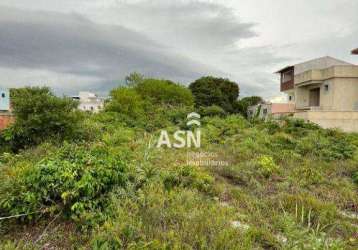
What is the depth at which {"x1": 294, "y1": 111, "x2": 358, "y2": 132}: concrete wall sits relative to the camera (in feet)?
39.2

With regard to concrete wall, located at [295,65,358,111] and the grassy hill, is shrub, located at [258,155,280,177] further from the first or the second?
concrete wall, located at [295,65,358,111]

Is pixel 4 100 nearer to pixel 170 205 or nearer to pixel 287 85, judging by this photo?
pixel 170 205

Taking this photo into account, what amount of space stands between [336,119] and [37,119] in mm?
13053

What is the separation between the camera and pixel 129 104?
45.7 ft

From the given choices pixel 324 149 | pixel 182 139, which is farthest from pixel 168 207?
pixel 324 149

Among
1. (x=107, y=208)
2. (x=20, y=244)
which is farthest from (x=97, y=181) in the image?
(x=20, y=244)

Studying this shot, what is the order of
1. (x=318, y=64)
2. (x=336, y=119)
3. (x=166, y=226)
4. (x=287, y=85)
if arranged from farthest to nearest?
→ 1. (x=287, y=85)
2. (x=318, y=64)
3. (x=336, y=119)
4. (x=166, y=226)

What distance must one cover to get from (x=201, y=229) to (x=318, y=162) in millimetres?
4828

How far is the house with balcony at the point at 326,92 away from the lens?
12008 millimetres

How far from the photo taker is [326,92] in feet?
54.0

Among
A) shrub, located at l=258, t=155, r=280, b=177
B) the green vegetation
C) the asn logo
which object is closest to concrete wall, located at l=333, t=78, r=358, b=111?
the asn logo

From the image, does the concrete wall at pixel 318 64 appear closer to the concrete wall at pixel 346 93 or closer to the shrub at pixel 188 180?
the concrete wall at pixel 346 93

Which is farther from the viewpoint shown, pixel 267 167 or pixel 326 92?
pixel 326 92

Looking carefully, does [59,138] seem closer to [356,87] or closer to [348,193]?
[348,193]
